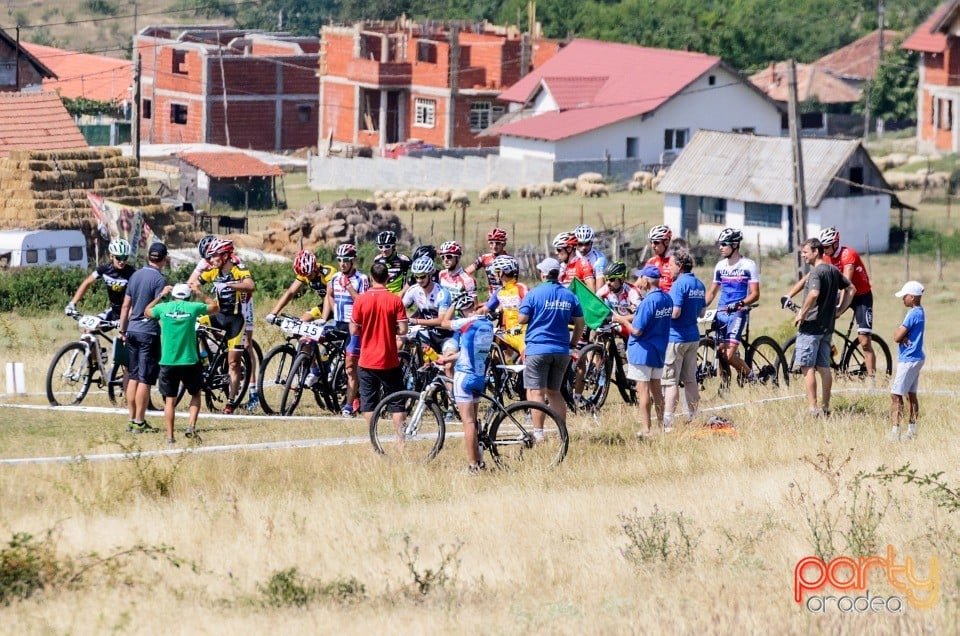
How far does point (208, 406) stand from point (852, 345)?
7.85 meters

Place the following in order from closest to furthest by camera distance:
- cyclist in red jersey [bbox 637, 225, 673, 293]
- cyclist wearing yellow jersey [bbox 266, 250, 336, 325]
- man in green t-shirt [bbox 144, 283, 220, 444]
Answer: man in green t-shirt [bbox 144, 283, 220, 444] < cyclist wearing yellow jersey [bbox 266, 250, 336, 325] < cyclist in red jersey [bbox 637, 225, 673, 293]

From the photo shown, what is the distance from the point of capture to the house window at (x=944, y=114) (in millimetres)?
71938

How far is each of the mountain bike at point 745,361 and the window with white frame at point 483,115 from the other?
6042 centimetres

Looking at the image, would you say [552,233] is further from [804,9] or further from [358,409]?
[804,9]

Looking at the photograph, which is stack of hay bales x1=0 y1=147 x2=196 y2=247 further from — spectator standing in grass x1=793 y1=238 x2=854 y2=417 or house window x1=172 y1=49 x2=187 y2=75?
house window x1=172 y1=49 x2=187 y2=75

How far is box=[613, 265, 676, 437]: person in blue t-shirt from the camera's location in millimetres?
15805

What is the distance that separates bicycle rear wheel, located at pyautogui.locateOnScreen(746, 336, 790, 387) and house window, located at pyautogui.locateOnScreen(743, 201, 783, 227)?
109ft

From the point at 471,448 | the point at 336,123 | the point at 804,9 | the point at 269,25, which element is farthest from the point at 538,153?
the point at 471,448

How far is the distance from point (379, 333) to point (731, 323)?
5.01m

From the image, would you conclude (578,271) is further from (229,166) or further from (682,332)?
(229,166)

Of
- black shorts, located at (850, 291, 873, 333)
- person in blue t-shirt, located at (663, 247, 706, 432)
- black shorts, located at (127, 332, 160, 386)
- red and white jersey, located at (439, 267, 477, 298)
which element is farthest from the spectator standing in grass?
black shorts, located at (127, 332, 160, 386)

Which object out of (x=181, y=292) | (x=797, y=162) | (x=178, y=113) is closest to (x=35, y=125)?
(x=797, y=162)

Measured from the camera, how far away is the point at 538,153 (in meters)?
68.7

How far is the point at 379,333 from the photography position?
49.5ft
